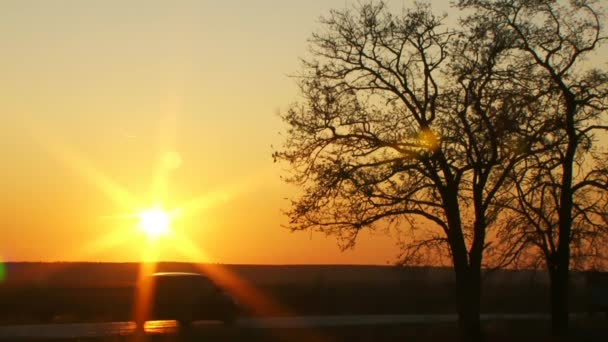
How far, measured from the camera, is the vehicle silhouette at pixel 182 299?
3238 centimetres

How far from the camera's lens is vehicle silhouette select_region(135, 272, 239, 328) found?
32375mm

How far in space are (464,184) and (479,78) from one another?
401 cm

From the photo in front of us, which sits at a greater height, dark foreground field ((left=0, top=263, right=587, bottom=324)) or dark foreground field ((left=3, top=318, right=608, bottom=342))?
dark foreground field ((left=0, top=263, right=587, bottom=324))

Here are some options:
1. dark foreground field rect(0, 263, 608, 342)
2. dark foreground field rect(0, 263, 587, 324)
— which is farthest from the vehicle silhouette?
dark foreground field rect(0, 263, 587, 324)

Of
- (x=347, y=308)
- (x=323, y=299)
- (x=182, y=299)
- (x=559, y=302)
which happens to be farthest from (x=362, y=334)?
(x=323, y=299)

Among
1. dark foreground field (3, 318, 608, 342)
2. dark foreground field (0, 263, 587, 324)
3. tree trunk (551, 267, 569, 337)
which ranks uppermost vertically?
dark foreground field (0, 263, 587, 324)

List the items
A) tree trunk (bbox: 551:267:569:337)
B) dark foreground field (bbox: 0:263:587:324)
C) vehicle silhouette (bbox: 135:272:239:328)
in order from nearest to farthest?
1. vehicle silhouette (bbox: 135:272:239:328)
2. tree trunk (bbox: 551:267:569:337)
3. dark foreground field (bbox: 0:263:587:324)

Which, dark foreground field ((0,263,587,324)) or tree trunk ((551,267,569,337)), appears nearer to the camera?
tree trunk ((551,267,569,337))

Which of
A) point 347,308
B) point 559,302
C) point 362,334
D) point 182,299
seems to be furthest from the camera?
point 347,308

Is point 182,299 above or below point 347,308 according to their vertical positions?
below

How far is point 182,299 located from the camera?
1277 inches

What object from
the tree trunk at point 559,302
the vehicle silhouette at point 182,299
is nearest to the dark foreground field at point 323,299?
the tree trunk at point 559,302

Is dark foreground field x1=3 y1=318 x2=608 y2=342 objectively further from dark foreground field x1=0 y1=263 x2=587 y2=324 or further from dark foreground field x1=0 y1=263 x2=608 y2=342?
dark foreground field x1=0 y1=263 x2=587 y2=324

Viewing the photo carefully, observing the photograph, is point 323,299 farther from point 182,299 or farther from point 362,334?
point 362,334
